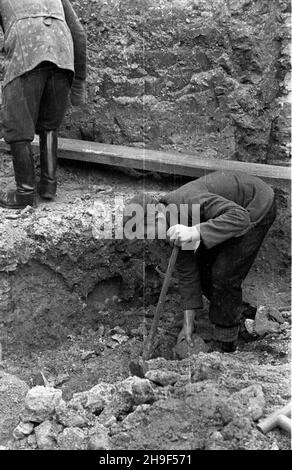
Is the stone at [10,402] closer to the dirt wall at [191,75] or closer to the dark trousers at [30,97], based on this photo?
the dark trousers at [30,97]

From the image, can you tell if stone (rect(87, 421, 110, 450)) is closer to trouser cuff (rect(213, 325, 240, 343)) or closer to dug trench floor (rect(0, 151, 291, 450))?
dug trench floor (rect(0, 151, 291, 450))

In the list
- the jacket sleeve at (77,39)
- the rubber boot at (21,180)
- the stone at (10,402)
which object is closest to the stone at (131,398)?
the stone at (10,402)

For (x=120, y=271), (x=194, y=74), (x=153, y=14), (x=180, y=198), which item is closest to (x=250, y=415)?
(x=180, y=198)

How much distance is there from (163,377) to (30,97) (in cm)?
203

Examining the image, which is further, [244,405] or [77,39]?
[77,39]

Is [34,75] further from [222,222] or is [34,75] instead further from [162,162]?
[222,222]

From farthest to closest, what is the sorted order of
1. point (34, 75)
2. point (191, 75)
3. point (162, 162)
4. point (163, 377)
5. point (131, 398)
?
point (191, 75), point (162, 162), point (34, 75), point (163, 377), point (131, 398)

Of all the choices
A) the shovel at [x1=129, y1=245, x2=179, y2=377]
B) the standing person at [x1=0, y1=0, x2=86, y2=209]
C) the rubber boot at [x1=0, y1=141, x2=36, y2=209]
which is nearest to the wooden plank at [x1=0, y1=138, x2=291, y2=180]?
the standing person at [x1=0, y1=0, x2=86, y2=209]

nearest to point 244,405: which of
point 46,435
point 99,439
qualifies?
point 99,439

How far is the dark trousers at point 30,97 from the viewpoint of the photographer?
4145mm

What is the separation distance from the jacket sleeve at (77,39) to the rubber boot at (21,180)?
26.6 inches

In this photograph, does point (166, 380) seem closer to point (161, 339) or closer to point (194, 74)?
point (161, 339)

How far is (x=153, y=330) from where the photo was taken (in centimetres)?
397

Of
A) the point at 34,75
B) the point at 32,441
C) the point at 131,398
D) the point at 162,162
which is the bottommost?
the point at 32,441
